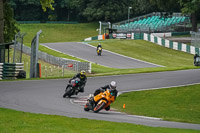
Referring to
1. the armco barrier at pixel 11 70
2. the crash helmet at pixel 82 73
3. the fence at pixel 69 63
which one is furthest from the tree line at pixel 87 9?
the crash helmet at pixel 82 73

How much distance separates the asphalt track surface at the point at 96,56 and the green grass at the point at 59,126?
31.6 meters

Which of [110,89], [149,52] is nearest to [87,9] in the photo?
[149,52]

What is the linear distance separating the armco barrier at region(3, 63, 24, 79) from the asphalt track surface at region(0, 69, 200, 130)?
7.92ft

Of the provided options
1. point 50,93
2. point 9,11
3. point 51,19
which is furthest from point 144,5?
point 50,93

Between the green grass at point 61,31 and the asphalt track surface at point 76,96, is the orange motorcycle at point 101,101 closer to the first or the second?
the asphalt track surface at point 76,96

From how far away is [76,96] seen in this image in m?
22.6

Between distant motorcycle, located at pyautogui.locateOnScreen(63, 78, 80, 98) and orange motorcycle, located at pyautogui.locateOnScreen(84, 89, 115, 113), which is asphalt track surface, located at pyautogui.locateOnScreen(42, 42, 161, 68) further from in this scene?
orange motorcycle, located at pyautogui.locateOnScreen(84, 89, 115, 113)

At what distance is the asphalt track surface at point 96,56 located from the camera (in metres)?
47.0

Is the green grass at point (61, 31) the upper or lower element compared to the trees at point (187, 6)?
lower

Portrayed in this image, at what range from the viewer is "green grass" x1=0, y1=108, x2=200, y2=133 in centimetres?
1148

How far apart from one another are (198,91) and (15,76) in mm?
12418

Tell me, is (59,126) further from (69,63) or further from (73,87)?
(69,63)

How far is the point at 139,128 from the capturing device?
41.2 feet

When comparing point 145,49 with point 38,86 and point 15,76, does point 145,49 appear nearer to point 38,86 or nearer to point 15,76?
point 15,76
